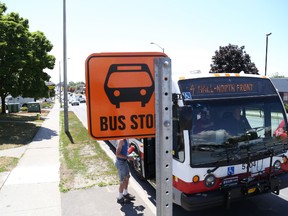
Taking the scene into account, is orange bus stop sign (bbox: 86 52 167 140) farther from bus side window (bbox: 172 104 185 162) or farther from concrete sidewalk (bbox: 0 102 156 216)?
concrete sidewalk (bbox: 0 102 156 216)

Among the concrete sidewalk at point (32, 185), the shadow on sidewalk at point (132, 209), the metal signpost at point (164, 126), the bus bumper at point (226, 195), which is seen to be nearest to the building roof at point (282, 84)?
the concrete sidewalk at point (32, 185)

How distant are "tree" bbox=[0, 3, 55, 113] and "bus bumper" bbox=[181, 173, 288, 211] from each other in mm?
14514

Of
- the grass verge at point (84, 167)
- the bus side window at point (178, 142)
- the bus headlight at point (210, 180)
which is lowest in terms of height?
the grass verge at point (84, 167)

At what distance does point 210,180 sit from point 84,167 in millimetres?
5002

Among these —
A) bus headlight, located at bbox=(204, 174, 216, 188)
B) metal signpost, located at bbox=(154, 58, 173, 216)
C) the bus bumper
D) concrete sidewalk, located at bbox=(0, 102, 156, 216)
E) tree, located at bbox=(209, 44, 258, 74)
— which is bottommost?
concrete sidewalk, located at bbox=(0, 102, 156, 216)

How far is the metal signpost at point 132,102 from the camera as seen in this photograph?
6.34ft

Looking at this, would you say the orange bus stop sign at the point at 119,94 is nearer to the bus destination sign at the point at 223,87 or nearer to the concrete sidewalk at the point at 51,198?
the bus destination sign at the point at 223,87

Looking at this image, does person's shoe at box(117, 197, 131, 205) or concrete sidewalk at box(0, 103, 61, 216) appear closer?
concrete sidewalk at box(0, 103, 61, 216)

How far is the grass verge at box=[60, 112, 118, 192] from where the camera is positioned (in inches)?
291

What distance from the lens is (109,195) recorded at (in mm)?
6586

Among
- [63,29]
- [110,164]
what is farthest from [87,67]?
[63,29]

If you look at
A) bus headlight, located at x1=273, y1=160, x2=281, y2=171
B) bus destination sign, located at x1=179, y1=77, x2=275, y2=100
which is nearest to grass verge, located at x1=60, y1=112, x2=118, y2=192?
bus destination sign, located at x1=179, y1=77, x2=275, y2=100

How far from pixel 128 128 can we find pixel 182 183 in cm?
298

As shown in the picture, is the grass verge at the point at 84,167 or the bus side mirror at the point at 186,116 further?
the grass verge at the point at 84,167
